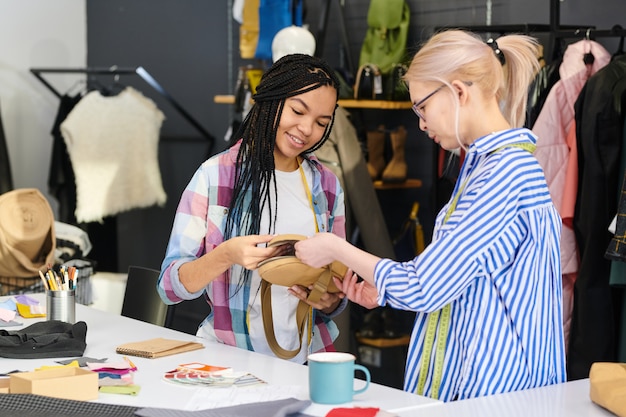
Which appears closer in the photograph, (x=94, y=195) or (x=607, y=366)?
(x=607, y=366)

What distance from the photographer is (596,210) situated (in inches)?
144

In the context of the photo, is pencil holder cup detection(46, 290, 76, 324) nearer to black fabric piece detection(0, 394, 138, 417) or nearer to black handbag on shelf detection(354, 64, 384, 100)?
black fabric piece detection(0, 394, 138, 417)

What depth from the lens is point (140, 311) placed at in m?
3.32

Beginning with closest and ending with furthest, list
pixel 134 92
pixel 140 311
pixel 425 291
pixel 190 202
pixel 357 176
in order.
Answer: pixel 425 291 < pixel 190 202 < pixel 140 311 < pixel 357 176 < pixel 134 92

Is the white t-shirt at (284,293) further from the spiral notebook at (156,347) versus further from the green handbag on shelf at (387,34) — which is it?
the green handbag on shelf at (387,34)

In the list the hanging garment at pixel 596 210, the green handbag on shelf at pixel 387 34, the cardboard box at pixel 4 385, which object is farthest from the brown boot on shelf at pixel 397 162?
the cardboard box at pixel 4 385

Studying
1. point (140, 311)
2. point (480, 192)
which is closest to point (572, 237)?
point (140, 311)

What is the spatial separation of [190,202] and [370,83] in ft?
7.52

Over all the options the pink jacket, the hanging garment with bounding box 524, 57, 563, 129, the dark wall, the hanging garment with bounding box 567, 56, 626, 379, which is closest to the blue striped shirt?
the hanging garment with bounding box 567, 56, 626, 379

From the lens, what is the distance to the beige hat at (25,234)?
4.13 metres

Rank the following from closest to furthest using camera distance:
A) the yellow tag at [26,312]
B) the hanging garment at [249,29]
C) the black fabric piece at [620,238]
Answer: the yellow tag at [26,312]
the black fabric piece at [620,238]
the hanging garment at [249,29]

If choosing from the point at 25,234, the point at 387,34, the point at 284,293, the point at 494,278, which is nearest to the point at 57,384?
the point at 284,293

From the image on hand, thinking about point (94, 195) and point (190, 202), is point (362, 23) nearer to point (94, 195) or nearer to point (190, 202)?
point (94, 195)

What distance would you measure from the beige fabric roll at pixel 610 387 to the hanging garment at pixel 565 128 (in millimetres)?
1825
